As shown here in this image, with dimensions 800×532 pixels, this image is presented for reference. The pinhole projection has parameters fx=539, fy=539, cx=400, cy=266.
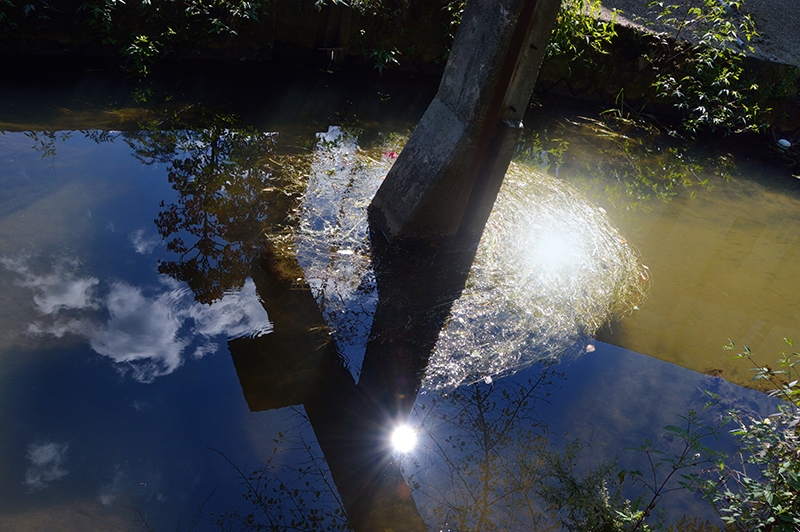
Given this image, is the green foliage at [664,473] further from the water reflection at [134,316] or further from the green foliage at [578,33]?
the green foliage at [578,33]

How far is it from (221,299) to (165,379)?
592 millimetres

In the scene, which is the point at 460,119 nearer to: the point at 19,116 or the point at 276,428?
the point at 276,428

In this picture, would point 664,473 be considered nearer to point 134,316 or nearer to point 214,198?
point 134,316

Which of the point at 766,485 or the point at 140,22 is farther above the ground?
the point at 140,22

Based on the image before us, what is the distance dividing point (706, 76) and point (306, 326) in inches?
244

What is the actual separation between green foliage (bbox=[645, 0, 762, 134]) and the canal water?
2.35 meters

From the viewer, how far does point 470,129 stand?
10.6 ft

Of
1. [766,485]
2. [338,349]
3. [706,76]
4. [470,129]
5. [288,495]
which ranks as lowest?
[288,495]

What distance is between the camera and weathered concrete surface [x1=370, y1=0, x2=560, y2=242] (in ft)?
9.86

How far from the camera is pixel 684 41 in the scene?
6.63m

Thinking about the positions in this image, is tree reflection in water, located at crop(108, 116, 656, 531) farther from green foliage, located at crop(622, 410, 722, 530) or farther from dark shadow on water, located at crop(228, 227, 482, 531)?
green foliage, located at crop(622, 410, 722, 530)

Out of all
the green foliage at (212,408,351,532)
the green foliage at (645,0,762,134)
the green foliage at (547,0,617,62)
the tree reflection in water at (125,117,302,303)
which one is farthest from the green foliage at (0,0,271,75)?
the green foliage at (645,0,762,134)

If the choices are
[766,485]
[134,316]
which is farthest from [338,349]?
[766,485]

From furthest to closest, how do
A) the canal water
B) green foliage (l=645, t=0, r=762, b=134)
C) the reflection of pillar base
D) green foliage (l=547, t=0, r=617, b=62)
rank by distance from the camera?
green foliage (l=645, t=0, r=762, b=134) → green foliage (l=547, t=0, r=617, b=62) → the reflection of pillar base → the canal water
